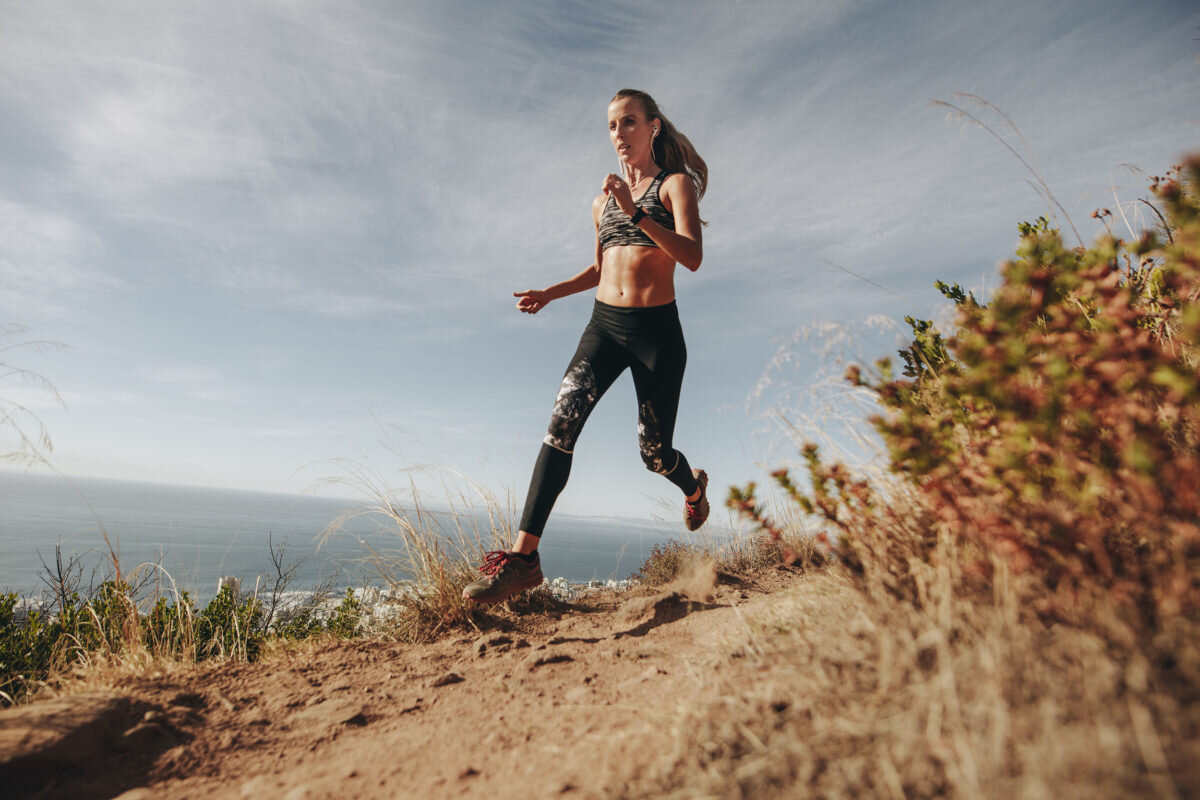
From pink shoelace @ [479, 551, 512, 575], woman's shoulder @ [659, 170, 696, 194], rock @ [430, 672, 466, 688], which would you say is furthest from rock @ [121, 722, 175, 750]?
woman's shoulder @ [659, 170, 696, 194]

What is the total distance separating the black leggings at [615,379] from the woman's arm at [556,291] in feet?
1.72

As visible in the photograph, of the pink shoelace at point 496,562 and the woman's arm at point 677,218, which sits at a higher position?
the woman's arm at point 677,218

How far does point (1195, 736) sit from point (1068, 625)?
335 mm

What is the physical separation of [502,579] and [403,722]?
1026 mm

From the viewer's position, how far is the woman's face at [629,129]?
3.49 m

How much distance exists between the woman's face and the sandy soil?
294cm

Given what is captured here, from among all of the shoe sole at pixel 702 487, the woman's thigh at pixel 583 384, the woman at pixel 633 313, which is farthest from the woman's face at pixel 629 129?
the shoe sole at pixel 702 487

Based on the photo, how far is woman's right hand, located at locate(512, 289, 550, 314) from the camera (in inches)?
149

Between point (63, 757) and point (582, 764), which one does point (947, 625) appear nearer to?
point (582, 764)

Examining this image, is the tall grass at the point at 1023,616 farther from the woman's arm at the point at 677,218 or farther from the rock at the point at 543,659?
the woman's arm at the point at 677,218

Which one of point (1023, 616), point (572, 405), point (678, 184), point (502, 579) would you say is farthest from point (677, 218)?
point (1023, 616)

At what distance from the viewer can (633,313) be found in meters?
3.23

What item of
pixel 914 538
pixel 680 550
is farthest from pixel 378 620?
pixel 914 538

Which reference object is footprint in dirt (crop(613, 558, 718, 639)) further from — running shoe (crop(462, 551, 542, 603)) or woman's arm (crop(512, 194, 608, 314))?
woman's arm (crop(512, 194, 608, 314))
